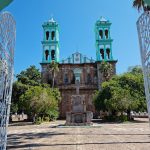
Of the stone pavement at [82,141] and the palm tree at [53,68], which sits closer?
the stone pavement at [82,141]

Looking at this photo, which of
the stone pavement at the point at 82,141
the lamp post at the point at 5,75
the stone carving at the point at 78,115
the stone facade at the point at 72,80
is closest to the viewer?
the lamp post at the point at 5,75

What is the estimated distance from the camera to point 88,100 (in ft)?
175

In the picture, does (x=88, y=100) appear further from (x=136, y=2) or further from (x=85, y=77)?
(x=136, y=2)

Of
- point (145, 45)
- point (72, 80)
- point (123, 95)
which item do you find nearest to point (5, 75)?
point (145, 45)

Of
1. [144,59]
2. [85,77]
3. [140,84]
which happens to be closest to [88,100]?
[85,77]

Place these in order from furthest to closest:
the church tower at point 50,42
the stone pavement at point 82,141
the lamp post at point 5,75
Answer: the church tower at point 50,42
the stone pavement at point 82,141
the lamp post at point 5,75

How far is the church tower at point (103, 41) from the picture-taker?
55.0m

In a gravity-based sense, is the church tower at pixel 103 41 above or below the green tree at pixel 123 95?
above

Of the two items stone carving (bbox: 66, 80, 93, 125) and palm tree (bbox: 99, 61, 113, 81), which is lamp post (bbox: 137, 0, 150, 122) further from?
palm tree (bbox: 99, 61, 113, 81)

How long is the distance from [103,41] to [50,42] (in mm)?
12928

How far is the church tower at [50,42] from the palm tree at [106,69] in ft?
39.0

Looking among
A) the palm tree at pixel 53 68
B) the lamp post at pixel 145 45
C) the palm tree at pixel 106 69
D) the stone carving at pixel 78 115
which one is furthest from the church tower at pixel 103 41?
the lamp post at pixel 145 45

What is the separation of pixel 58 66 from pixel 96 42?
436 inches

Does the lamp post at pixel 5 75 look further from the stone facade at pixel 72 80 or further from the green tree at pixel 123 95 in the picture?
the stone facade at pixel 72 80
